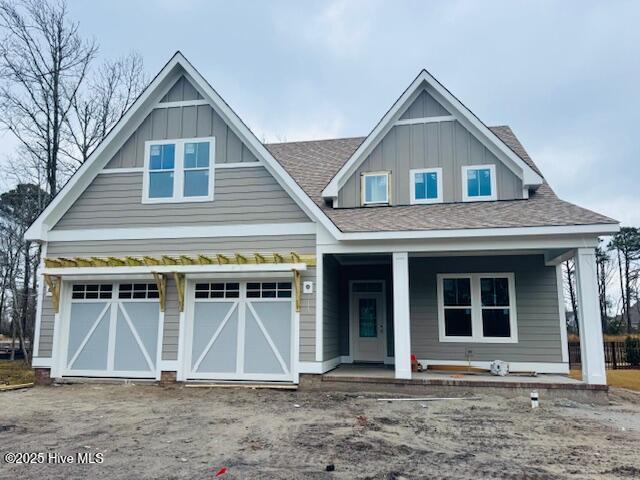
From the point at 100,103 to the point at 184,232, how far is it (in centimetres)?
1319

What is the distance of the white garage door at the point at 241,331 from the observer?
10.0 m

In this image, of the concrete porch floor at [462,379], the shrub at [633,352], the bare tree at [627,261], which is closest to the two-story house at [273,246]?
the concrete porch floor at [462,379]

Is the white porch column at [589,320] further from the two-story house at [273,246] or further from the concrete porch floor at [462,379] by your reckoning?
the concrete porch floor at [462,379]

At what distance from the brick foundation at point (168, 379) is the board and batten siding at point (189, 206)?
3.27 meters

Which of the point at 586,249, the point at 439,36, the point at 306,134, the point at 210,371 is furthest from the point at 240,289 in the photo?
the point at 306,134

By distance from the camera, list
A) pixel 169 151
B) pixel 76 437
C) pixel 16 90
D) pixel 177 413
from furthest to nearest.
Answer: pixel 16 90
pixel 169 151
pixel 177 413
pixel 76 437

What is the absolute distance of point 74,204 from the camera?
11023 millimetres

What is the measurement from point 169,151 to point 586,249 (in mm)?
8991

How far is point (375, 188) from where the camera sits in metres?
11.6

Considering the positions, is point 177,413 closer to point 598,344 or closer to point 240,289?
point 240,289

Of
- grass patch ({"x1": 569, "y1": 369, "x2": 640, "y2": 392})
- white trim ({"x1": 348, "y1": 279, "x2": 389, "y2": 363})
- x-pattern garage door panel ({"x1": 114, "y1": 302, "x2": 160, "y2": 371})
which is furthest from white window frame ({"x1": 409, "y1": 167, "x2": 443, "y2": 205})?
x-pattern garage door panel ({"x1": 114, "y1": 302, "x2": 160, "y2": 371})

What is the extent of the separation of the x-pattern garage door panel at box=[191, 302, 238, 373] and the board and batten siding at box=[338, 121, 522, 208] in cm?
388

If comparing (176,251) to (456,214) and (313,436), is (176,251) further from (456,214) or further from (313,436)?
(456,214)

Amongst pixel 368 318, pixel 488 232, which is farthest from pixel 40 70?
pixel 488 232
